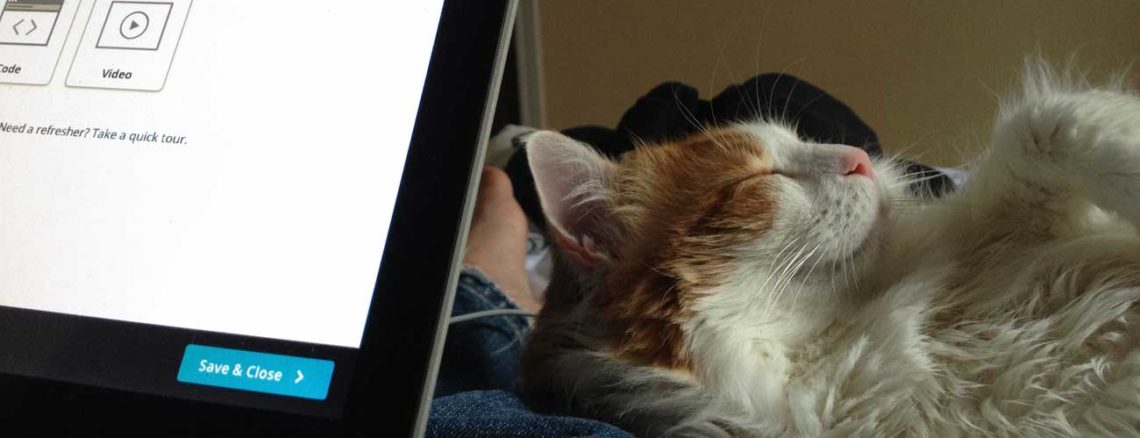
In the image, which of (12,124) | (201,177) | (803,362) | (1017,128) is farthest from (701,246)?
(12,124)

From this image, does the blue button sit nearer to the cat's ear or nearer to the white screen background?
the white screen background

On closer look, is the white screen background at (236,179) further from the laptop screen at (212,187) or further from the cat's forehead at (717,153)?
the cat's forehead at (717,153)

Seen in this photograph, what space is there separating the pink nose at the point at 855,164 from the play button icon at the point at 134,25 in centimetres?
60

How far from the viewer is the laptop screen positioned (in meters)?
0.45

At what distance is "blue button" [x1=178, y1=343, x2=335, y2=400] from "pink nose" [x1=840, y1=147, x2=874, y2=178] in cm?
50

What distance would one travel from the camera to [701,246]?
696 mm

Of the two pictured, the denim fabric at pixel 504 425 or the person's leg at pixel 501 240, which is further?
the person's leg at pixel 501 240

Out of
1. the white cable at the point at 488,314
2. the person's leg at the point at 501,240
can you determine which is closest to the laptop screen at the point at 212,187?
the white cable at the point at 488,314

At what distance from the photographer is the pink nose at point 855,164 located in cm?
70

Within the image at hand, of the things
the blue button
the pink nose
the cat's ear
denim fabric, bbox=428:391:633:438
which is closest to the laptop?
the blue button

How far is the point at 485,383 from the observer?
929 mm

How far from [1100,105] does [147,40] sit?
72cm

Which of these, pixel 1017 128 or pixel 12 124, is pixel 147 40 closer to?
pixel 12 124

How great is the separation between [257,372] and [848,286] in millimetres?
500
